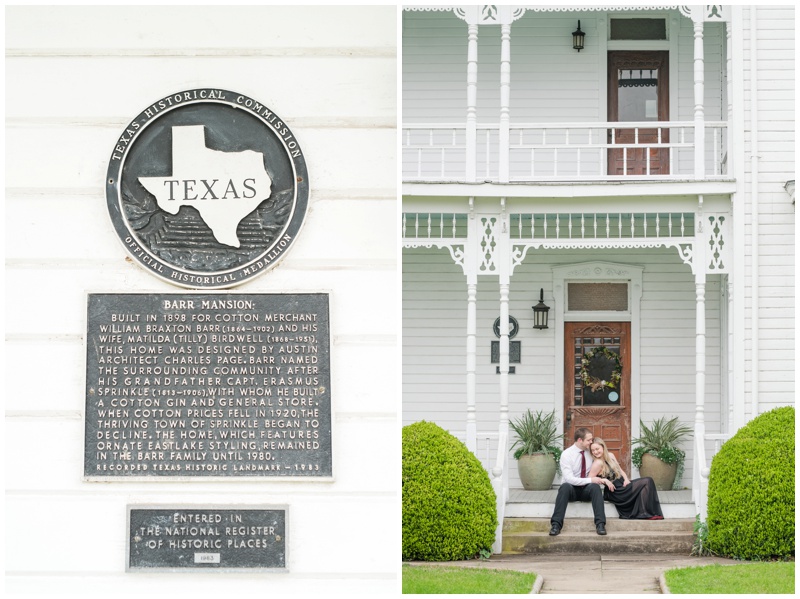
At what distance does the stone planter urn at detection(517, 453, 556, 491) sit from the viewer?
14.6m

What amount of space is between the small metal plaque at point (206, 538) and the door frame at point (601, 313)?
32.9ft

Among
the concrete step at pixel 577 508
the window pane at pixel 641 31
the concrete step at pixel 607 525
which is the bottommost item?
the concrete step at pixel 607 525

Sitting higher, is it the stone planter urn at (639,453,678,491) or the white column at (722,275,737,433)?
the white column at (722,275,737,433)

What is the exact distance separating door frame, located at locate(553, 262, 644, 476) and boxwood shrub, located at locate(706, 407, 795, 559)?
3421mm

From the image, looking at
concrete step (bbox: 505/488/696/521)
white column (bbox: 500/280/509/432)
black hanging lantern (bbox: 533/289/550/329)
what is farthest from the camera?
black hanging lantern (bbox: 533/289/550/329)

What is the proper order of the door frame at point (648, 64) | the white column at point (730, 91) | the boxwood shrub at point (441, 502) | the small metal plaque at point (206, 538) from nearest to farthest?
the small metal plaque at point (206, 538) < the boxwood shrub at point (441, 502) < the white column at point (730, 91) < the door frame at point (648, 64)

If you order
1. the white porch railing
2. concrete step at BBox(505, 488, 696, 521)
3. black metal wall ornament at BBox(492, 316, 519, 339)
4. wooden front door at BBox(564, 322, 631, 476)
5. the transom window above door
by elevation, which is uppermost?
the white porch railing

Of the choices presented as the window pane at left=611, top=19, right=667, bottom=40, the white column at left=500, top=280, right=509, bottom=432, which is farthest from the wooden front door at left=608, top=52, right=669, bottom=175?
the white column at left=500, top=280, right=509, bottom=432

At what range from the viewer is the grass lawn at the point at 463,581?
9781mm

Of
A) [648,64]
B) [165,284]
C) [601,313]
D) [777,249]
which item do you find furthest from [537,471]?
[165,284]

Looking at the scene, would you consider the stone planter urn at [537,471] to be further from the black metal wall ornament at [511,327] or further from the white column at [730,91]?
the white column at [730,91]

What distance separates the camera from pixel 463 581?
1014 centimetres

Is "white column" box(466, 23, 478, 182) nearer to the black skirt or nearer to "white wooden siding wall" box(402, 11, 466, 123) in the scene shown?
"white wooden siding wall" box(402, 11, 466, 123)

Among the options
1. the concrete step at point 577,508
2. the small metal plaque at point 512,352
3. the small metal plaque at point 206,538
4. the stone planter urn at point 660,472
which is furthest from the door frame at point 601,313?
the small metal plaque at point 206,538
